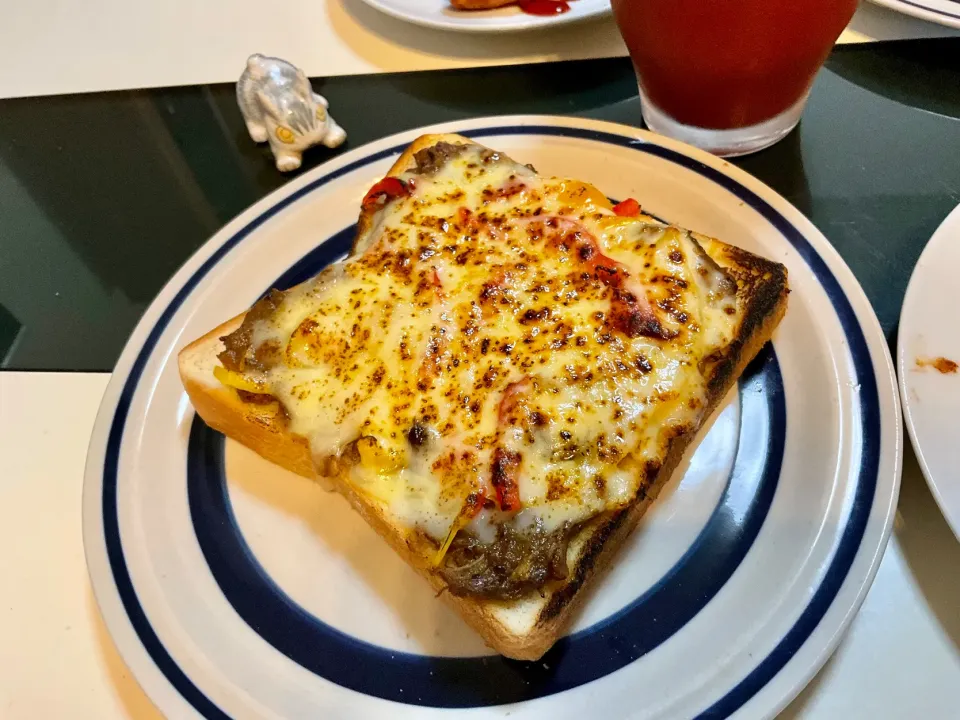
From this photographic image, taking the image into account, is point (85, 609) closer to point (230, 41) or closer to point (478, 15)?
point (478, 15)

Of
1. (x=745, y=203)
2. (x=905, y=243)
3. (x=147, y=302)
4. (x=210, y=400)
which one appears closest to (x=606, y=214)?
(x=745, y=203)

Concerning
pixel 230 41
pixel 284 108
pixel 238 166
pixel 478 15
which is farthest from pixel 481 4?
pixel 230 41

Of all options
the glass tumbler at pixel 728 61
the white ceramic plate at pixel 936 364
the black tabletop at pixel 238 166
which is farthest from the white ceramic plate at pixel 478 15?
the white ceramic plate at pixel 936 364

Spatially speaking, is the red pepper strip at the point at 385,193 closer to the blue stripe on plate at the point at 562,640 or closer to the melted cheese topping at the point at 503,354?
the melted cheese topping at the point at 503,354

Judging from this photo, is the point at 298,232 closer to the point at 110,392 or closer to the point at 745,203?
the point at 110,392

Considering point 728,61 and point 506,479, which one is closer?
point 506,479
